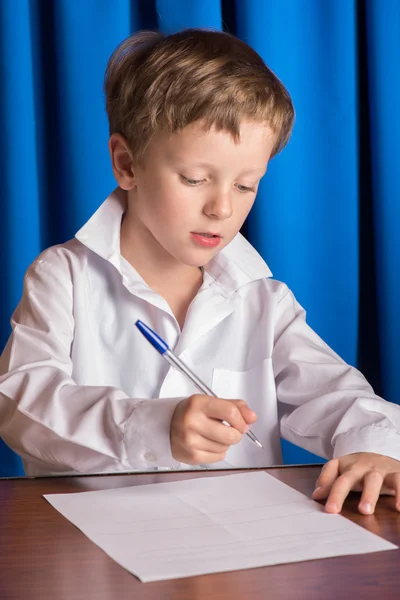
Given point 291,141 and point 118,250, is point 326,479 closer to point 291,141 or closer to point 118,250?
point 118,250

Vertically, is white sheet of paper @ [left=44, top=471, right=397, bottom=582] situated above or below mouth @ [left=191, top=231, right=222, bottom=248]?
below

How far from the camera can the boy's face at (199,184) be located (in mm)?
1027

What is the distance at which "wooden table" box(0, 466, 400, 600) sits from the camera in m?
0.58

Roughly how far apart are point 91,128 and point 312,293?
1.77 feet

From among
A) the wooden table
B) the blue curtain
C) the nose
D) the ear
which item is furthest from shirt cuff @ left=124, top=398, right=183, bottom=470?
the blue curtain

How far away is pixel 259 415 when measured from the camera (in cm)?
119

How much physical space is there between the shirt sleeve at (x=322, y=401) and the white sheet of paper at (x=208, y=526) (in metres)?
0.13

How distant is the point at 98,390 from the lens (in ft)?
2.95

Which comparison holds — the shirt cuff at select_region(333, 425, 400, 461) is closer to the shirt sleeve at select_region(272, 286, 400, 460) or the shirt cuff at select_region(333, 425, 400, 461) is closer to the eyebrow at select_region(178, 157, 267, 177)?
the shirt sleeve at select_region(272, 286, 400, 460)

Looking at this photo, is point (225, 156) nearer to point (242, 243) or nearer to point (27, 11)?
point (242, 243)

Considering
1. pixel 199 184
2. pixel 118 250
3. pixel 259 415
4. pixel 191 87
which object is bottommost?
pixel 259 415

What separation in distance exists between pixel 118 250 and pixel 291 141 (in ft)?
2.02

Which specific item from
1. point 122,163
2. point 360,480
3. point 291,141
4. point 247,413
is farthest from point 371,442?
point 291,141

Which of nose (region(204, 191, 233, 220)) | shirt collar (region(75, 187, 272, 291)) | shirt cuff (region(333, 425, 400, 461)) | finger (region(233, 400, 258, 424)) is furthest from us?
shirt collar (region(75, 187, 272, 291))
